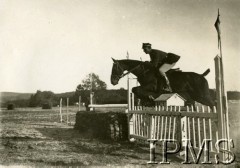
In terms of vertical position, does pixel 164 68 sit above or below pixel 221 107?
above

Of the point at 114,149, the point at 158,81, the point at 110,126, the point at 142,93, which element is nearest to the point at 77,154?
the point at 114,149

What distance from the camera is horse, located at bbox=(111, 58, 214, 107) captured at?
629 centimetres

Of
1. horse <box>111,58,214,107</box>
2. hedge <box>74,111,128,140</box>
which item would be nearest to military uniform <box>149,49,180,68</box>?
horse <box>111,58,214,107</box>

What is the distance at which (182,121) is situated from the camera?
16.3 feet

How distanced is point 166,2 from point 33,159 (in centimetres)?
390

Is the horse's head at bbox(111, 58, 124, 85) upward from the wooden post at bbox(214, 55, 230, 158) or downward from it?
upward

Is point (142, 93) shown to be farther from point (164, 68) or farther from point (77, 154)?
point (77, 154)

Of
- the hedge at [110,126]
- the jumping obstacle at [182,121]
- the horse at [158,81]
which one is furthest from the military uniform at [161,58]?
the hedge at [110,126]

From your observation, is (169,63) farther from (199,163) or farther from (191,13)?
(199,163)

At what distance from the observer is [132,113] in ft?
21.7

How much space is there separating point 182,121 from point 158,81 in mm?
1447

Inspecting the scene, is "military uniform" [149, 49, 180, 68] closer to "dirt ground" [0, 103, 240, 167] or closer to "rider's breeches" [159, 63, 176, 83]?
"rider's breeches" [159, 63, 176, 83]

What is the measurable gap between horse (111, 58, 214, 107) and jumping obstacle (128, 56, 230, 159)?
1.51 ft

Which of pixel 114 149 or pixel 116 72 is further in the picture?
pixel 116 72
